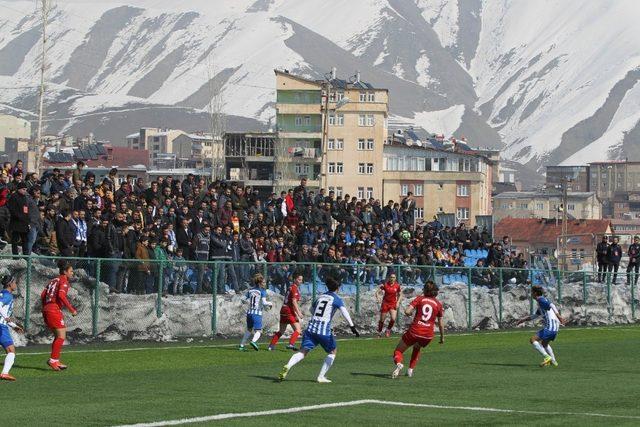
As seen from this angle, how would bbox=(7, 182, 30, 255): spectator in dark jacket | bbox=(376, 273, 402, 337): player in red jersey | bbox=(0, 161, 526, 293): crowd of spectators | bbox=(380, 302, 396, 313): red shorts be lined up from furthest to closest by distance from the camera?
bbox=(380, 302, 396, 313): red shorts < bbox=(376, 273, 402, 337): player in red jersey < bbox=(0, 161, 526, 293): crowd of spectators < bbox=(7, 182, 30, 255): spectator in dark jacket

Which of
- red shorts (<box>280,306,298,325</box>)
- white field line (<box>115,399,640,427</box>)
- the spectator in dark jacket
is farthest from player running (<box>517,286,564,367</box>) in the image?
the spectator in dark jacket

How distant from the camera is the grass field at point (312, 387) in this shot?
17984 mm

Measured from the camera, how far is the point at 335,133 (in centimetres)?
17175

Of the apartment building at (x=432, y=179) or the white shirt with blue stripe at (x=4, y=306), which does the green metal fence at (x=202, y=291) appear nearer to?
the white shirt with blue stripe at (x=4, y=306)

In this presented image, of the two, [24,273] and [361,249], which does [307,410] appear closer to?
[24,273]

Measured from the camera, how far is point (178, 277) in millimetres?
35375

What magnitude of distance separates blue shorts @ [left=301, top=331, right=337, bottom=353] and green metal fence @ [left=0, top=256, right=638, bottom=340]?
1070cm

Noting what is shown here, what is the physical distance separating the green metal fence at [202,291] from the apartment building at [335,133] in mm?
109712

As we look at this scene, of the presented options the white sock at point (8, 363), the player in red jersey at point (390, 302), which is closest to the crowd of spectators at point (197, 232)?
the player in red jersey at point (390, 302)

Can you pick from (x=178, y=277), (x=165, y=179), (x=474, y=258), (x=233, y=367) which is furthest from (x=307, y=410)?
(x=474, y=258)

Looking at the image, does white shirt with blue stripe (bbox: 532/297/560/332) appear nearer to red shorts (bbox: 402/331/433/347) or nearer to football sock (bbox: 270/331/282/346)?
red shorts (bbox: 402/331/433/347)

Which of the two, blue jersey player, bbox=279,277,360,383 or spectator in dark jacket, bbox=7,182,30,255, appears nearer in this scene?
blue jersey player, bbox=279,277,360,383

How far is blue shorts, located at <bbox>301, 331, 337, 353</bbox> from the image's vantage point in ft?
72.6

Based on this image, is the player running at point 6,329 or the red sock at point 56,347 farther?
the red sock at point 56,347
